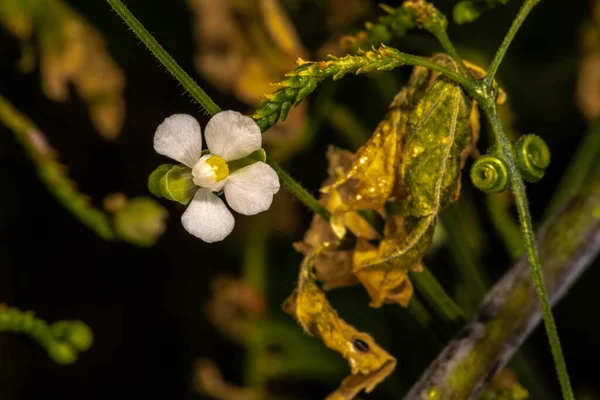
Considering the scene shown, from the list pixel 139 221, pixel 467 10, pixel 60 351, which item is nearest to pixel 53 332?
pixel 60 351

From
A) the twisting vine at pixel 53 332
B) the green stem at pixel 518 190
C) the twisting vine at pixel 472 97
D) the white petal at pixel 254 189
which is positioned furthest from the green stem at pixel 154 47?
the twisting vine at pixel 53 332

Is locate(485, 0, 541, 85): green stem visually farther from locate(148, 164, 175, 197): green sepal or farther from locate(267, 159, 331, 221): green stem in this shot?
locate(148, 164, 175, 197): green sepal

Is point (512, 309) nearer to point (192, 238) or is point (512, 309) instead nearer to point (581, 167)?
point (581, 167)

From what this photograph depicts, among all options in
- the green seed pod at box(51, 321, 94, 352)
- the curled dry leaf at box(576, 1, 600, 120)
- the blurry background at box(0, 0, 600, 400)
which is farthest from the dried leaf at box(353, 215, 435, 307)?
the curled dry leaf at box(576, 1, 600, 120)

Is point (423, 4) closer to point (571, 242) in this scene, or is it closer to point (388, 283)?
point (388, 283)

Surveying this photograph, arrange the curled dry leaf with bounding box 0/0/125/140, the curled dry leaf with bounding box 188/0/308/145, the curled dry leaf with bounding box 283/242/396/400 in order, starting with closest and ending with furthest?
the curled dry leaf with bounding box 283/242/396/400
the curled dry leaf with bounding box 0/0/125/140
the curled dry leaf with bounding box 188/0/308/145

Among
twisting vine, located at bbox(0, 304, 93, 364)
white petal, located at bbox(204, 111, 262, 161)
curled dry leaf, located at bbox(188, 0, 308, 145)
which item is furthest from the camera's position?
curled dry leaf, located at bbox(188, 0, 308, 145)
